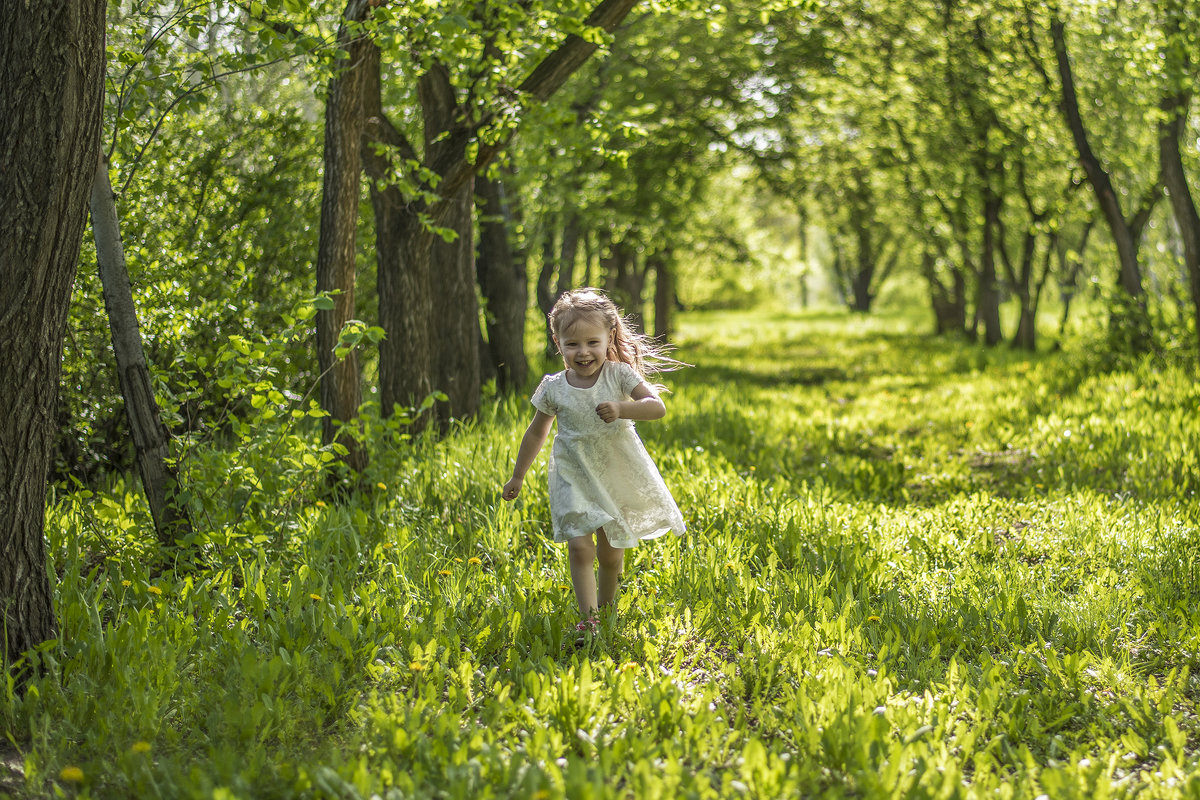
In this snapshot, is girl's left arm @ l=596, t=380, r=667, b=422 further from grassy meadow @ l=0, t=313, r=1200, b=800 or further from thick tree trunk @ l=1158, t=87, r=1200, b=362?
thick tree trunk @ l=1158, t=87, r=1200, b=362

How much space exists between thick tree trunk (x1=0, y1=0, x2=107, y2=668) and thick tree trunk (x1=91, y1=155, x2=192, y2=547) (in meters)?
1.04

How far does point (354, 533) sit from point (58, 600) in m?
1.35

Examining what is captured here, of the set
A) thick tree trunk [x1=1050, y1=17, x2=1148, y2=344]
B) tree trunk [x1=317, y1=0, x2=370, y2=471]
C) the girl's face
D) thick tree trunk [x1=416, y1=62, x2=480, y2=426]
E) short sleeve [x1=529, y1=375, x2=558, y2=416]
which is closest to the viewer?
the girl's face

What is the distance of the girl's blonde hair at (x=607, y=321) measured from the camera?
3787 mm

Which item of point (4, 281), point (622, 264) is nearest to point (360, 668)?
point (4, 281)

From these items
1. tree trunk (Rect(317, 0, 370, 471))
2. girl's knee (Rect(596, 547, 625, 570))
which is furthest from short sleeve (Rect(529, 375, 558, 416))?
tree trunk (Rect(317, 0, 370, 471))

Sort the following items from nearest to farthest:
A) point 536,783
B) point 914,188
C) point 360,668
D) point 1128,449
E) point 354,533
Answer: point 536,783 < point 360,668 < point 354,533 < point 1128,449 < point 914,188

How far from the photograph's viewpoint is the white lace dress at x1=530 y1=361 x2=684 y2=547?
3869mm

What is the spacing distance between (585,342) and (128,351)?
6.73 ft

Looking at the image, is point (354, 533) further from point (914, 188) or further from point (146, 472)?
point (914, 188)

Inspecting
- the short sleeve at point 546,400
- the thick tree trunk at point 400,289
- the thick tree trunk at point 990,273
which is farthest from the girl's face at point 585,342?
the thick tree trunk at point 990,273

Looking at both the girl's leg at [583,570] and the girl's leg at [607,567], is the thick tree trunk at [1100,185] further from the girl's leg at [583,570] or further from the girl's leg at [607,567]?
the girl's leg at [583,570]

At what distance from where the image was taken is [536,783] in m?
2.53

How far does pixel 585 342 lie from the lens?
3.80m
